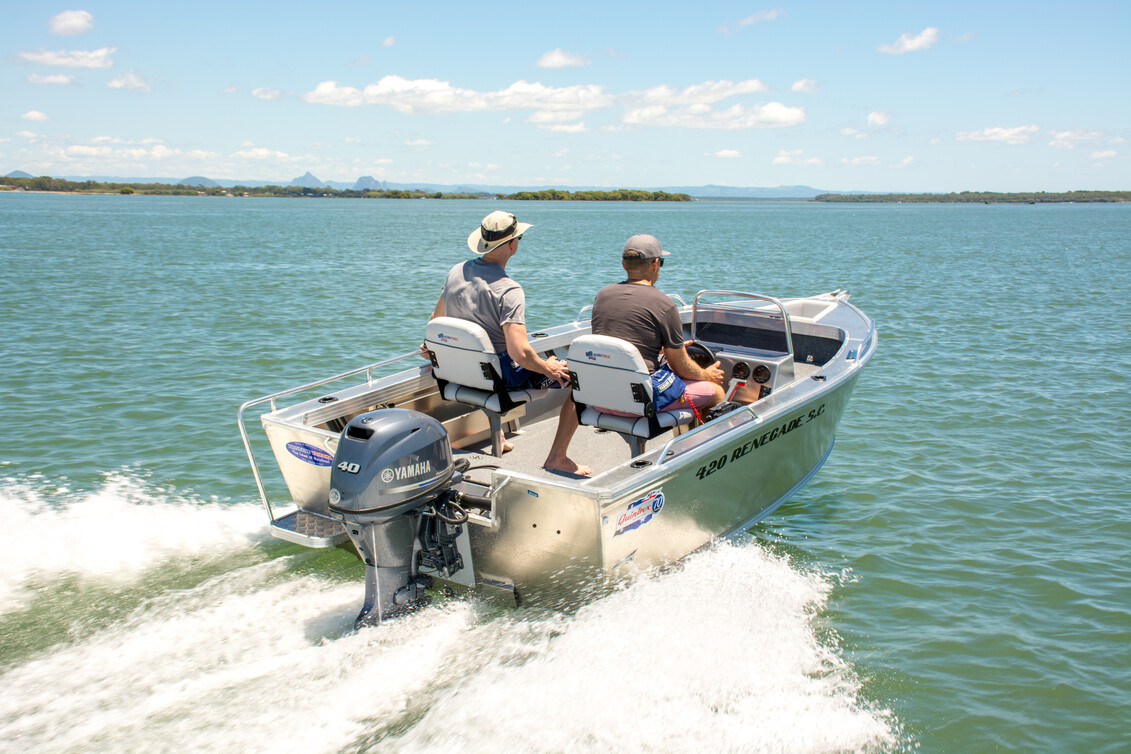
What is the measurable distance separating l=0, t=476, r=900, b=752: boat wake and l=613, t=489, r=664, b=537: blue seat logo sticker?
0.33 metres

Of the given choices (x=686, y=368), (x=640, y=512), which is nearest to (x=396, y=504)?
(x=640, y=512)

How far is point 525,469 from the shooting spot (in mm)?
5012

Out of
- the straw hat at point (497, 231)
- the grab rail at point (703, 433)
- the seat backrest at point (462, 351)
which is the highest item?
the straw hat at point (497, 231)

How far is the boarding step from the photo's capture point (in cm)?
397

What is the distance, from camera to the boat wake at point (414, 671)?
3.01 m

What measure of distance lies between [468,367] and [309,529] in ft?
4.05

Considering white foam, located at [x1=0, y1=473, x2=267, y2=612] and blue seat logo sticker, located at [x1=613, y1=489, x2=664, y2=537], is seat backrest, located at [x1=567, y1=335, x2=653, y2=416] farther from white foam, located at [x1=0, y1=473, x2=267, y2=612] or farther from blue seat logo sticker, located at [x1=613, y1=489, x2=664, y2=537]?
white foam, located at [x1=0, y1=473, x2=267, y2=612]

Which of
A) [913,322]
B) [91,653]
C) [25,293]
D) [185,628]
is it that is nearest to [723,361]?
[185,628]

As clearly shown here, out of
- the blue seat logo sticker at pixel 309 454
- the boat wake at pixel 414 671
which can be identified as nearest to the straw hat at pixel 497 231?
the blue seat logo sticker at pixel 309 454

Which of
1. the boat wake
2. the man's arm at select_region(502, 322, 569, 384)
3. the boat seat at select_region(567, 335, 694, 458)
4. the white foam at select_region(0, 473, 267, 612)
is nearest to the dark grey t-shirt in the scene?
the boat seat at select_region(567, 335, 694, 458)

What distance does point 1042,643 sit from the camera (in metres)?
4.12

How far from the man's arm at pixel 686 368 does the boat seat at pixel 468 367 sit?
933 millimetres

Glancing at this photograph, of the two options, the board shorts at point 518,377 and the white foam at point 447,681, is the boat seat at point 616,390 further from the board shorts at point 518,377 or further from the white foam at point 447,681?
the white foam at point 447,681

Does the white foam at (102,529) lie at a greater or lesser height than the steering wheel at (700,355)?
lesser
